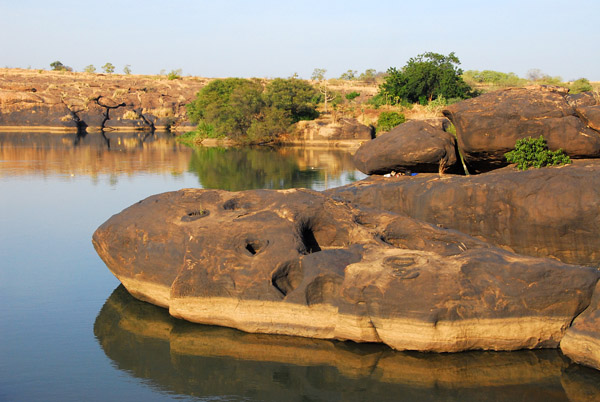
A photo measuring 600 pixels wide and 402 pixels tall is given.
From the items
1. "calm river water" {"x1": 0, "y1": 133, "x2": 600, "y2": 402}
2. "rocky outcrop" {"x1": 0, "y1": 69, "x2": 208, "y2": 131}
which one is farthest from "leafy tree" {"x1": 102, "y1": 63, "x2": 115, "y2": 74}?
"calm river water" {"x1": 0, "y1": 133, "x2": 600, "y2": 402}

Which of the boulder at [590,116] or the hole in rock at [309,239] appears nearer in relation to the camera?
the hole in rock at [309,239]

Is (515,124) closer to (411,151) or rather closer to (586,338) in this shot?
(411,151)

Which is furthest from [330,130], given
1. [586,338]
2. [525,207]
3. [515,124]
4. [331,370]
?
[586,338]

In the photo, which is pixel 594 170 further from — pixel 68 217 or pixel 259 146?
pixel 259 146

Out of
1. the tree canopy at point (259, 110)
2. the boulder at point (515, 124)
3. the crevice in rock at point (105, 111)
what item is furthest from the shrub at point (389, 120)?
the crevice in rock at point (105, 111)

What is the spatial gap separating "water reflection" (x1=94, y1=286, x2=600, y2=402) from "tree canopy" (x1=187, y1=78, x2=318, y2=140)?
3905 centimetres

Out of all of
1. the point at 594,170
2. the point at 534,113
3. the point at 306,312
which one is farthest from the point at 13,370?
the point at 534,113

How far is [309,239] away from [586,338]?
16.8 feet

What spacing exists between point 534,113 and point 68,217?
48.2ft

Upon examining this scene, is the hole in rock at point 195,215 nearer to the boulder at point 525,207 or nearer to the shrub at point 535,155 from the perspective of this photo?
the boulder at point 525,207

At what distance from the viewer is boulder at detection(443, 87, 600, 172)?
14586 mm

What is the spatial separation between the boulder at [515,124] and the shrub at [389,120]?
29.2 meters

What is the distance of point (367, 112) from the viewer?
51750 mm

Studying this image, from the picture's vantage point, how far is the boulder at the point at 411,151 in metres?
A: 16.8
